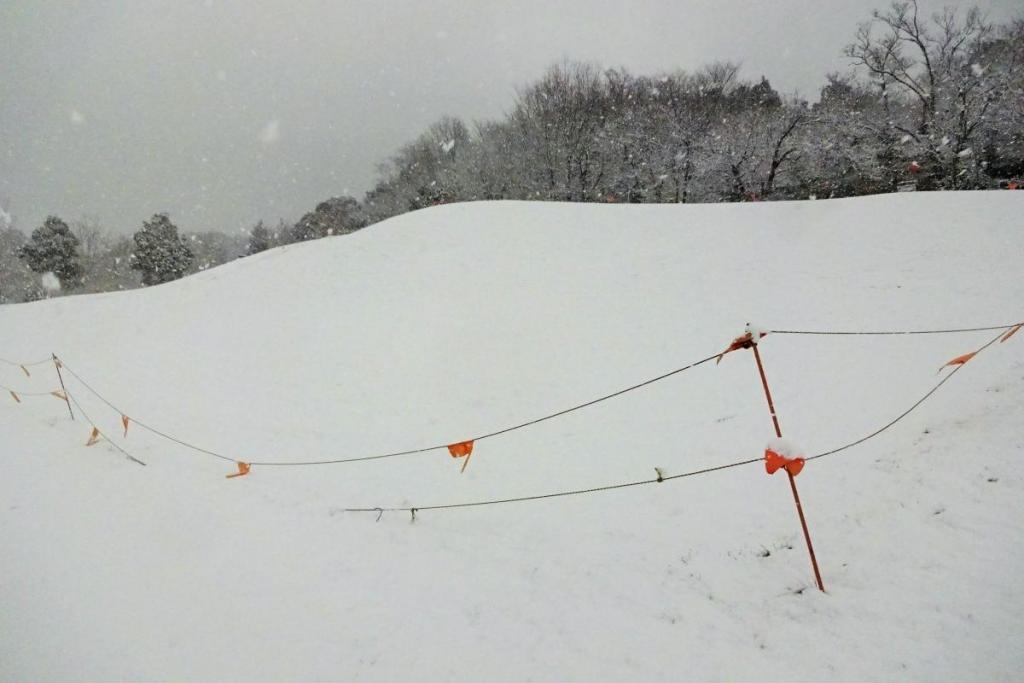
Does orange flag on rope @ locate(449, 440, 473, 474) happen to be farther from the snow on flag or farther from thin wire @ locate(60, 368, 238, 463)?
thin wire @ locate(60, 368, 238, 463)

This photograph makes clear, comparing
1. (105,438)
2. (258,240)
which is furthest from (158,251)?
(105,438)

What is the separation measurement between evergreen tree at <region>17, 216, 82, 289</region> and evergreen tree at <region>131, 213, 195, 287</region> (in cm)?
511

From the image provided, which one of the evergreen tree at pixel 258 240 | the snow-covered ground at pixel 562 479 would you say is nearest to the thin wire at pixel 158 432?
the snow-covered ground at pixel 562 479

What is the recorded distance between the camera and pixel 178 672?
4676 millimetres

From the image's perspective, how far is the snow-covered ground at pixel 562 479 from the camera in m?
4.51

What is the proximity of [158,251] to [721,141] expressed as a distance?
53.9 metres

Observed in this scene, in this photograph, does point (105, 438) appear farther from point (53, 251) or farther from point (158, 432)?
point (53, 251)

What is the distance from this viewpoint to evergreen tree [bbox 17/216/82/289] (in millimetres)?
42062

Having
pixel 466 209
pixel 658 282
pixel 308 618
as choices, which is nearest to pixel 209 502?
pixel 308 618

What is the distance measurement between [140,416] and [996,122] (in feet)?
129

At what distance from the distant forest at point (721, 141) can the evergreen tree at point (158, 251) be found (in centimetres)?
14

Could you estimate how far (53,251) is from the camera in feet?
139

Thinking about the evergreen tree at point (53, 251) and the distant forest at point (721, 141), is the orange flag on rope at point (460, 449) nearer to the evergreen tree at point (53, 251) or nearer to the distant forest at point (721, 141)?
the distant forest at point (721, 141)

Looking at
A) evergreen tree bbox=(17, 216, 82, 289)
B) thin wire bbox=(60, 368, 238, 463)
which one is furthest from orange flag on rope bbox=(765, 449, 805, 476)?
evergreen tree bbox=(17, 216, 82, 289)
